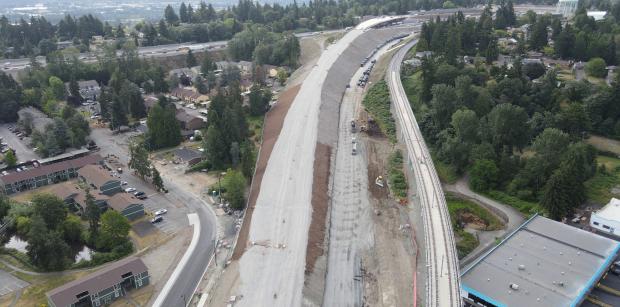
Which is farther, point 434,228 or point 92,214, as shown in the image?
point 92,214

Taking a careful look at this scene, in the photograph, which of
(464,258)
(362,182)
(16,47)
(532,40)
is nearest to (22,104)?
(16,47)

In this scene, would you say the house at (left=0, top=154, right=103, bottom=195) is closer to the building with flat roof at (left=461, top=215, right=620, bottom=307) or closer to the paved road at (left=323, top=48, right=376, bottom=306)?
the paved road at (left=323, top=48, right=376, bottom=306)

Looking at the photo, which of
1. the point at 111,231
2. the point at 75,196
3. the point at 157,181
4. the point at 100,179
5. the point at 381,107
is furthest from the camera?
the point at 381,107

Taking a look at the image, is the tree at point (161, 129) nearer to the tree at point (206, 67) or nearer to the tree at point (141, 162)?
the tree at point (141, 162)

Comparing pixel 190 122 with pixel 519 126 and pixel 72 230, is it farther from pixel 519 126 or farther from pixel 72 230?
pixel 519 126

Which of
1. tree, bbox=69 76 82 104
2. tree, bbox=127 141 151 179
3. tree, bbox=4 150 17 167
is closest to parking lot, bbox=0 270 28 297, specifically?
tree, bbox=127 141 151 179

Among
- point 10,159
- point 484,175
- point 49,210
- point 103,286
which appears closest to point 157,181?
point 49,210

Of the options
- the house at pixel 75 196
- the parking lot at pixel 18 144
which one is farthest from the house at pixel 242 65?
the house at pixel 75 196

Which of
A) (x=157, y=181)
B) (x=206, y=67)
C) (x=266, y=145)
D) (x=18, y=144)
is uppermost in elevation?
(x=206, y=67)
